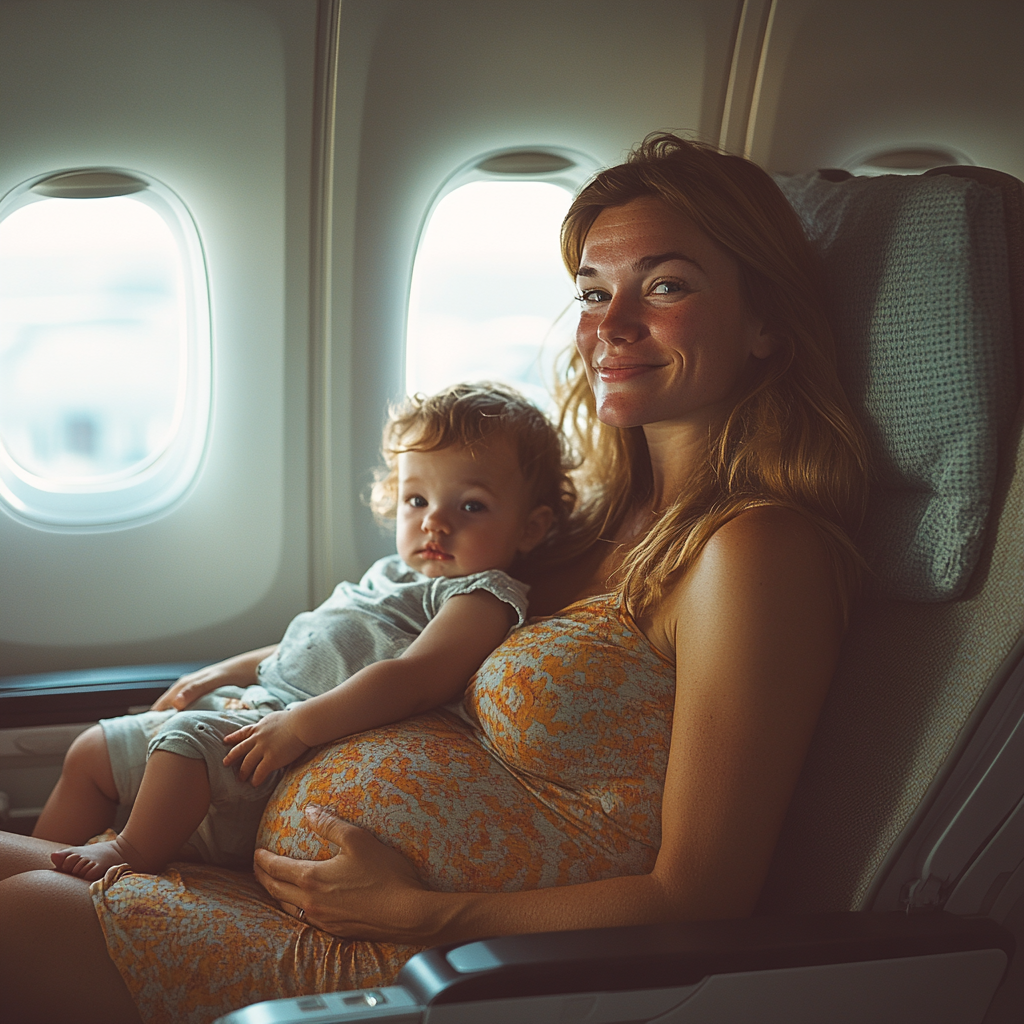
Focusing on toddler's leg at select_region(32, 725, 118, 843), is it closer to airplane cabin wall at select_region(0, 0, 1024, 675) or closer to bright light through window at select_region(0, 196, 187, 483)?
airplane cabin wall at select_region(0, 0, 1024, 675)

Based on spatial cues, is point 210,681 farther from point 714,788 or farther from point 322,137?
point 322,137

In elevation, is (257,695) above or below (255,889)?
above

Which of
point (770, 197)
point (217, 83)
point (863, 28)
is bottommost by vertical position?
point (770, 197)

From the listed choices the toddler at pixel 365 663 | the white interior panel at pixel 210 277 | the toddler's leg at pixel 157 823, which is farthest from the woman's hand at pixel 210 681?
the white interior panel at pixel 210 277

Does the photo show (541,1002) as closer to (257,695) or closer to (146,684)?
(257,695)

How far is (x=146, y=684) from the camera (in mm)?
2504

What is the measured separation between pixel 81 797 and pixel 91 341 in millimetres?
1425

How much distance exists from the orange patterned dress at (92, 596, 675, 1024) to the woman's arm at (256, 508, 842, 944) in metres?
0.05

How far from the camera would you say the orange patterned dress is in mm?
1386

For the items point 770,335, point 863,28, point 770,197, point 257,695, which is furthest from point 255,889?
point 863,28

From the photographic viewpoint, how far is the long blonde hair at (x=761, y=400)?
1551mm

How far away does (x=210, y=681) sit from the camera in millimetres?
2178

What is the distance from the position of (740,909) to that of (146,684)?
69.9 inches

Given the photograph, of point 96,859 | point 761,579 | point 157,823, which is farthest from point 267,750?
point 761,579
